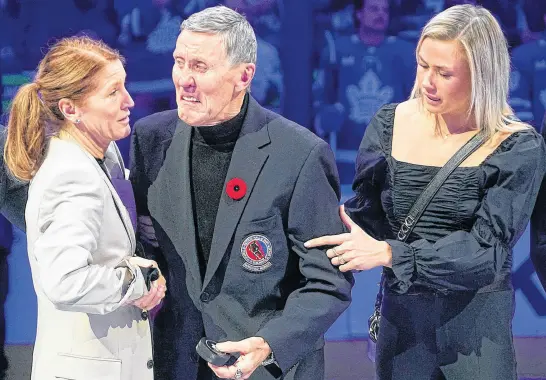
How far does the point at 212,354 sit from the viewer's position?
7.30 ft

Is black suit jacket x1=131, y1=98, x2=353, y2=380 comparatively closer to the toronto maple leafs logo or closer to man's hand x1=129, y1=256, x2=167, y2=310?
man's hand x1=129, y1=256, x2=167, y2=310

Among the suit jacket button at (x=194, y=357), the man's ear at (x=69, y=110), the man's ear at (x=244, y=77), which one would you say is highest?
the man's ear at (x=244, y=77)

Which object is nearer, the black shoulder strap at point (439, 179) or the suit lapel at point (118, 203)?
the suit lapel at point (118, 203)

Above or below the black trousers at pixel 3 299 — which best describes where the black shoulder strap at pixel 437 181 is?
above

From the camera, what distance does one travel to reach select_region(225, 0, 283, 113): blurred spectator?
478 centimetres

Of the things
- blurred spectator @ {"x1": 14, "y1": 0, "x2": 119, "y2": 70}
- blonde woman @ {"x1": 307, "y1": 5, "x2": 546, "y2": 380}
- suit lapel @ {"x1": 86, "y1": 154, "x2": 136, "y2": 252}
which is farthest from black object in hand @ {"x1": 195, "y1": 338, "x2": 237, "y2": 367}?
blurred spectator @ {"x1": 14, "y1": 0, "x2": 119, "y2": 70}

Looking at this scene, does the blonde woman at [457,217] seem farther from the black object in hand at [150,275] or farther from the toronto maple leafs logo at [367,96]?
the toronto maple leafs logo at [367,96]

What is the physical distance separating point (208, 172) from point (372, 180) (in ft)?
2.04

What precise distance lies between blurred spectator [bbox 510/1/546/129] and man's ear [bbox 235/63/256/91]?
291cm

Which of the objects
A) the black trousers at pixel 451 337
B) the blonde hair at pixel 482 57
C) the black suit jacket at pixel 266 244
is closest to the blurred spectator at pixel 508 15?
the blonde hair at pixel 482 57

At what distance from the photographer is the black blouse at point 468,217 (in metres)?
2.49

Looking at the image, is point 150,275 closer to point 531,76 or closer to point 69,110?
point 69,110

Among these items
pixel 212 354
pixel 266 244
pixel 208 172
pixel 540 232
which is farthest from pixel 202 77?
pixel 540 232

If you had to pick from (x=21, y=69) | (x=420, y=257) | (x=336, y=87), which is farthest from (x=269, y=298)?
(x=21, y=69)
